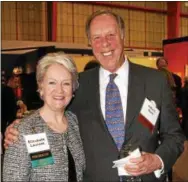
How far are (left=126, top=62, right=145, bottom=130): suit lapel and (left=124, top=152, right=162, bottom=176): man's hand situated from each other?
0.70ft

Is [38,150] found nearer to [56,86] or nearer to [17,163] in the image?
[17,163]

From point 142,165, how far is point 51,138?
42cm

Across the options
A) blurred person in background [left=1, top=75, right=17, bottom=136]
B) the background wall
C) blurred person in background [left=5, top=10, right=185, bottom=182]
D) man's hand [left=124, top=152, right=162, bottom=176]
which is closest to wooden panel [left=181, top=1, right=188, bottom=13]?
the background wall

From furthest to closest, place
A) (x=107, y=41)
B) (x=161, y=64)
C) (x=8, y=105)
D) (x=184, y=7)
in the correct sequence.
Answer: (x=184, y=7) < (x=161, y=64) < (x=8, y=105) < (x=107, y=41)

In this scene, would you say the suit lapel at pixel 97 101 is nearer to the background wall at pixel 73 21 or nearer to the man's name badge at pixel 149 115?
the man's name badge at pixel 149 115

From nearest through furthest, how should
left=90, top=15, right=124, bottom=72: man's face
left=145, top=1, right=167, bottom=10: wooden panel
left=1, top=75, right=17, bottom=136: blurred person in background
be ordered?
left=90, top=15, right=124, bottom=72: man's face < left=1, top=75, right=17, bottom=136: blurred person in background < left=145, top=1, right=167, bottom=10: wooden panel

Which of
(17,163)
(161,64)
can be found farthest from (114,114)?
(161,64)

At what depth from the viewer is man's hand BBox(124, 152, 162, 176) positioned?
4.95 feet

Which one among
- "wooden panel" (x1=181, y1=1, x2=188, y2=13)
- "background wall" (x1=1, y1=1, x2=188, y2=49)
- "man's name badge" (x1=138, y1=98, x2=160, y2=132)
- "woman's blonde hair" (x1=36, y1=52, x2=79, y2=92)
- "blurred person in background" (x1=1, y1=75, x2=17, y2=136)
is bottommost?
"blurred person in background" (x1=1, y1=75, x2=17, y2=136)

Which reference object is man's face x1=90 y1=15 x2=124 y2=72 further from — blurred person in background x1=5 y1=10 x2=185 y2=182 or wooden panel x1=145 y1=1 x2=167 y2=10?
wooden panel x1=145 y1=1 x2=167 y2=10

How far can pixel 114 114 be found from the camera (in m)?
1.81

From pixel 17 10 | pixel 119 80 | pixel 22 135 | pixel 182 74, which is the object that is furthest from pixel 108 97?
pixel 17 10

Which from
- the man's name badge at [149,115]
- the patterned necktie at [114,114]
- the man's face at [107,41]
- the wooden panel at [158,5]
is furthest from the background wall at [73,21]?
the man's name badge at [149,115]

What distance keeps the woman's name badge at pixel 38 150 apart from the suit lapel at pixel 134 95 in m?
0.42
